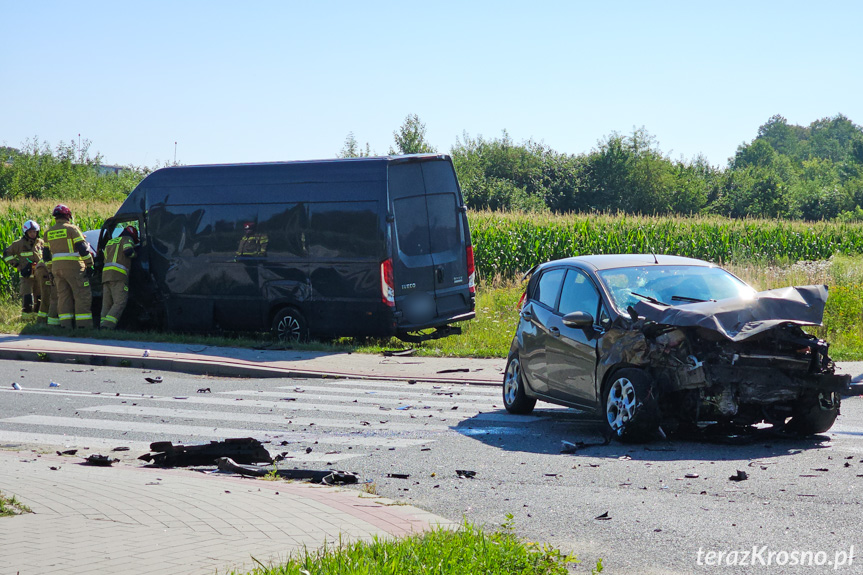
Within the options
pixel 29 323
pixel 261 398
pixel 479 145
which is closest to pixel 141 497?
pixel 261 398

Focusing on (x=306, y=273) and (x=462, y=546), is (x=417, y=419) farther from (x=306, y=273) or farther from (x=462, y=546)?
(x=306, y=273)

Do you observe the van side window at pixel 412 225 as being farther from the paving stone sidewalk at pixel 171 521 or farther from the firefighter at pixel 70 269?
the paving stone sidewalk at pixel 171 521

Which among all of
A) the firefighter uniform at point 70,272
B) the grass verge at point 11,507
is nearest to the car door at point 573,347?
the grass verge at point 11,507

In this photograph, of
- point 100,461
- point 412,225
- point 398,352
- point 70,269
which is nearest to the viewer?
point 100,461

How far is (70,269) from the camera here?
18703 millimetres

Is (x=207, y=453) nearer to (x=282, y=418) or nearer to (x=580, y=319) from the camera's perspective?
(x=282, y=418)

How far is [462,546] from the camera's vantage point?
506cm

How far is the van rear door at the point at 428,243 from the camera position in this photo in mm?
15617

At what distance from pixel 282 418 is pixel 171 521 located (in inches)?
192

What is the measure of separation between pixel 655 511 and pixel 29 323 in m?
17.3

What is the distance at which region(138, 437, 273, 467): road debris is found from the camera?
320 inches

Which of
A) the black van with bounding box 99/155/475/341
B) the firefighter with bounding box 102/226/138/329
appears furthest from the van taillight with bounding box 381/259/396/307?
the firefighter with bounding box 102/226/138/329

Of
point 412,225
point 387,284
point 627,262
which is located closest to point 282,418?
point 627,262

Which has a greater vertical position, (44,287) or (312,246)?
(312,246)
